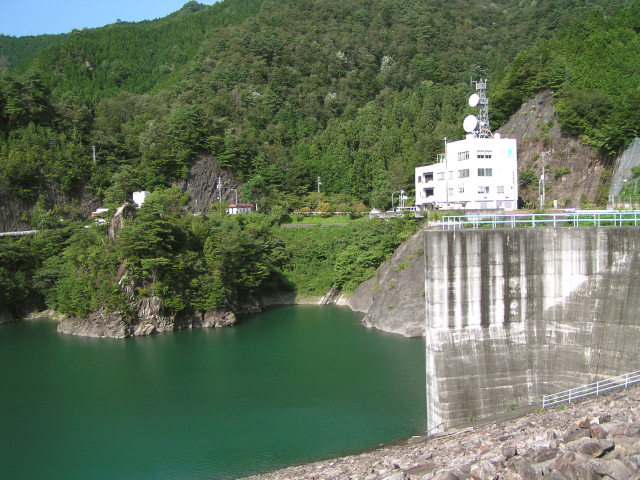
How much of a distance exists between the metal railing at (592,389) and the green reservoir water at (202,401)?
400 cm

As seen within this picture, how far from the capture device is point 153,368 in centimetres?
2494

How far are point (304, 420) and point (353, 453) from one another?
293 cm

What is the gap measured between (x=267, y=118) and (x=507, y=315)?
5565 cm

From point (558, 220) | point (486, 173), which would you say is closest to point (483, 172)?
point (486, 173)

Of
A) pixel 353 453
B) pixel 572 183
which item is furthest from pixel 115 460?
pixel 572 183

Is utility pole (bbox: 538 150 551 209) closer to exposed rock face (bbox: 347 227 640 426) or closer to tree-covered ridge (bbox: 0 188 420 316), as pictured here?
tree-covered ridge (bbox: 0 188 420 316)

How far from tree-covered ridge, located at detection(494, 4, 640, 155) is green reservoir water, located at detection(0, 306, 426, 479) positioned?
835 inches

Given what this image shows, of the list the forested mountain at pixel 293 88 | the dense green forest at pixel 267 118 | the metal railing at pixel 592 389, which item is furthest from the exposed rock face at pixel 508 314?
the forested mountain at pixel 293 88

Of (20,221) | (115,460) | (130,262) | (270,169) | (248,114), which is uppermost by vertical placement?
(248,114)

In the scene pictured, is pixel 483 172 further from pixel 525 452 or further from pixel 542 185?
pixel 525 452

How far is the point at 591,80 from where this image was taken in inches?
1642

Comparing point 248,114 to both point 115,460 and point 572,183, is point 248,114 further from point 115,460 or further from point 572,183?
point 115,460

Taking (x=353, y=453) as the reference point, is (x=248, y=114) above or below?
above

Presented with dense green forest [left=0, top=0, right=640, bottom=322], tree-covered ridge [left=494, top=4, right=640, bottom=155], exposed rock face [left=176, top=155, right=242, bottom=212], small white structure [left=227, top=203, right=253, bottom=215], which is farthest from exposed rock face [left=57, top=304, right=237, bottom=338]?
tree-covered ridge [left=494, top=4, right=640, bottom=155]
